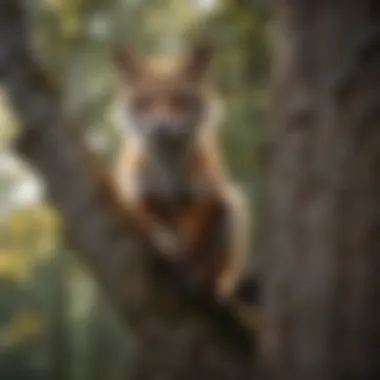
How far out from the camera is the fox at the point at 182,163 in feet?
3.38

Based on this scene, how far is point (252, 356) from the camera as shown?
0.88 meters

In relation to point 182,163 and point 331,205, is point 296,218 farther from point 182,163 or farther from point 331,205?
point 182,163

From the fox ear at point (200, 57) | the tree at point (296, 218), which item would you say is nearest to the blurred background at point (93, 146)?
the fox ear at point (200, 57)

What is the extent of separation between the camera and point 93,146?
3.16 ft

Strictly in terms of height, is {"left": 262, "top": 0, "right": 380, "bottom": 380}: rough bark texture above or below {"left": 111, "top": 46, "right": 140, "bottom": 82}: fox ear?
below

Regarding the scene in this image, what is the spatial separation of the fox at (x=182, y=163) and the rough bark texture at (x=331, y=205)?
0.17 m

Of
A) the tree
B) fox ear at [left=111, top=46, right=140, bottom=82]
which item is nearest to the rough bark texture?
the tree

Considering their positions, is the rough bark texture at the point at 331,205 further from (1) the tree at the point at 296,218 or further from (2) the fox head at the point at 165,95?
(2) the fox head at the point at 165,95

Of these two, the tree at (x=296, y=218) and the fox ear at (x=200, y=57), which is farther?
the fox ear at (x=200, y=57)

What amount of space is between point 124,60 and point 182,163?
197 mm

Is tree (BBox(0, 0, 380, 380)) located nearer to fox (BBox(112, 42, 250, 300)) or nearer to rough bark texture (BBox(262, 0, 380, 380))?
rough bark texture (BBox(262, 0, 380, 380))

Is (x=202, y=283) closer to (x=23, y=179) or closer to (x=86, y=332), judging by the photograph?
(x=86, y=332)

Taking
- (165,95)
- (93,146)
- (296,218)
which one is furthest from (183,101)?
(296,218)

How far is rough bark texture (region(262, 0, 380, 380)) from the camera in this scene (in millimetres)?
816
